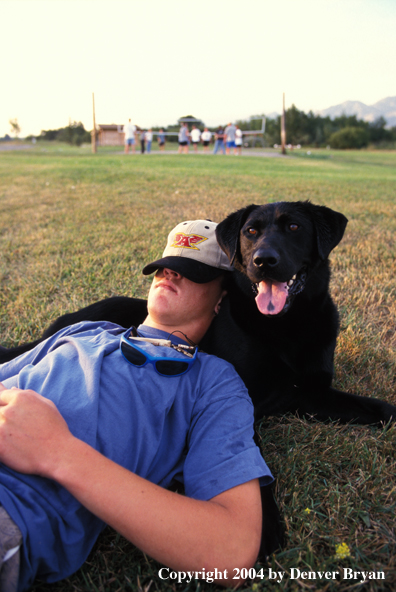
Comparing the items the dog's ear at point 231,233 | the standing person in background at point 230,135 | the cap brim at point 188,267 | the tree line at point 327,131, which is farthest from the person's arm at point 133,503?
the tree line at point 327,131

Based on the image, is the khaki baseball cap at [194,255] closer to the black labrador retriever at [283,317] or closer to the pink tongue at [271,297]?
the black labrador retriever at [283,317]

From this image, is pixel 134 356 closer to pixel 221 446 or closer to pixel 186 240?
pixel 221 446

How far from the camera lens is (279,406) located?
7.08 feet

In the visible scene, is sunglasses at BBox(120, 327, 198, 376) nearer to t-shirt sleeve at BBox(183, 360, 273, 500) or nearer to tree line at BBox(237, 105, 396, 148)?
t-shirt sleeve at BBox(183, 360, 273, 500)

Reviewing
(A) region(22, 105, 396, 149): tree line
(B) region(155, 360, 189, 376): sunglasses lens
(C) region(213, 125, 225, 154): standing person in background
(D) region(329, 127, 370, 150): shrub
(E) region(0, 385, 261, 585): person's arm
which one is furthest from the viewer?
(A) region(22, 105, 396, 149): tree line

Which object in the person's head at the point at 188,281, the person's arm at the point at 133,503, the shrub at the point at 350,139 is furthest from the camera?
the shrub at the point at 350,139

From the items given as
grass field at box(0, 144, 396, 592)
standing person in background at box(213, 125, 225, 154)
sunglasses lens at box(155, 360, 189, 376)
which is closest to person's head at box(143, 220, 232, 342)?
sunglasses lens at box(155, 360, 189, 376)

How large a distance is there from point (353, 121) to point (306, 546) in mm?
65722

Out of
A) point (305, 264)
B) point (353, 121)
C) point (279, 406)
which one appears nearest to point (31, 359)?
point (279, 406)

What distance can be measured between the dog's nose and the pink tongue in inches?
5.6

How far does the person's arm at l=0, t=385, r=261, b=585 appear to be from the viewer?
113 centimetres

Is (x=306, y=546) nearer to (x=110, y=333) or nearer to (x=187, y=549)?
(x=187, y=549)

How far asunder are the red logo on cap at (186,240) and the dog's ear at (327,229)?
0.65m

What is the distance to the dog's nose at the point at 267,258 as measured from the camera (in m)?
1.98
